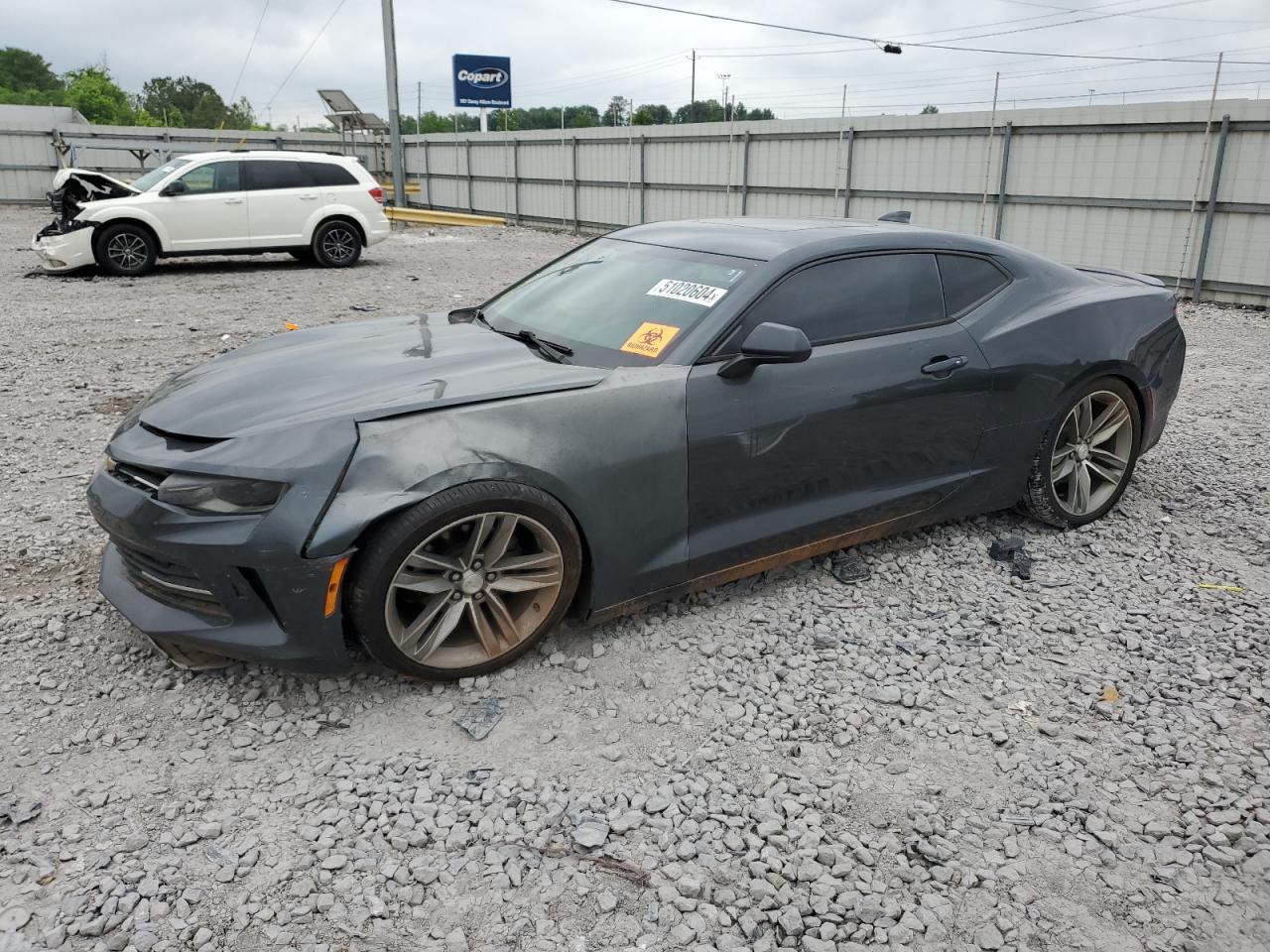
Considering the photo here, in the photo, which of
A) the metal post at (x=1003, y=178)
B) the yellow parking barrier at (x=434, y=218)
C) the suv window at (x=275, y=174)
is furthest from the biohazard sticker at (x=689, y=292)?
the yellow parking barrier at (x=434, y=218)

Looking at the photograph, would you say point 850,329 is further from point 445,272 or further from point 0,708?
point 445,272

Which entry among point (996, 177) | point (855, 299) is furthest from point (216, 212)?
point (855, 299)

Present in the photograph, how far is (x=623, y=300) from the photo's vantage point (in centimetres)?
395

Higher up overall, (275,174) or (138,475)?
(275,174)

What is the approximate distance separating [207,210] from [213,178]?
1.49ft

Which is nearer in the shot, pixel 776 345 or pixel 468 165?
pixel 776 345

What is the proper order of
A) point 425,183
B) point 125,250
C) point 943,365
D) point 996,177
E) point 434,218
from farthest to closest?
point 425,183 → point 434,218 → point 996,177 → point 125,250 → point 943,365

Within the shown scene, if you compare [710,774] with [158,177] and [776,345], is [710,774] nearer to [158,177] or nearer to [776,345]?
[776,345]

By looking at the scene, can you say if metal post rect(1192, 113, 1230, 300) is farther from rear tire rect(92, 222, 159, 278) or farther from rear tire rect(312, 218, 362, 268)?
rear tire rect(92, 222, 159, 278)

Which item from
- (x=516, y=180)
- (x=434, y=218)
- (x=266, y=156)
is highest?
(x=266, y=156)

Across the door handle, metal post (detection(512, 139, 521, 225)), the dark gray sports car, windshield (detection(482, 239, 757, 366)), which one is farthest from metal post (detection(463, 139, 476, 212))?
the door handle

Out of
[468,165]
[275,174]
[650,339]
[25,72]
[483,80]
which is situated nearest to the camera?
[650,339]

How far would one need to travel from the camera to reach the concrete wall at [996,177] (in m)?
11.7

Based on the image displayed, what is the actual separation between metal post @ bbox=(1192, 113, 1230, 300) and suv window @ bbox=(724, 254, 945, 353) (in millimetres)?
9730
